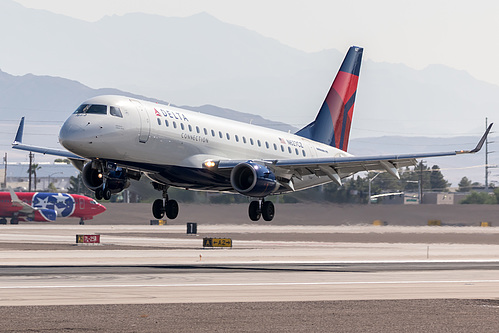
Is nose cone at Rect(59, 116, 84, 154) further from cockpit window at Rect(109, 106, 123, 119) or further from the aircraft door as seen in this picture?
the aircraft door

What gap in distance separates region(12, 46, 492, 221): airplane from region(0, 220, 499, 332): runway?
5.99 m

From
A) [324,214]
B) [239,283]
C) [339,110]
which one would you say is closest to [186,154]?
[239,283]

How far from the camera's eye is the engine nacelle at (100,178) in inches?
1905

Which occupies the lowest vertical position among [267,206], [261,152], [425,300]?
[425,300]

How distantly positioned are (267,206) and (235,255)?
1349 inches

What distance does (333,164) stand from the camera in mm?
52562

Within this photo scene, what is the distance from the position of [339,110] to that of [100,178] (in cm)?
2270

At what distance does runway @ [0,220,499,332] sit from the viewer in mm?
40844

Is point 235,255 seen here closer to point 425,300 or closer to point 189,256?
point 189,256

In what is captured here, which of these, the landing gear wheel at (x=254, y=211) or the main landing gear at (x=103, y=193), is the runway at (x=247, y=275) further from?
the main landing gear at (x=103, y=193)

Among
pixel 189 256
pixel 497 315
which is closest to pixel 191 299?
pixel 497 315

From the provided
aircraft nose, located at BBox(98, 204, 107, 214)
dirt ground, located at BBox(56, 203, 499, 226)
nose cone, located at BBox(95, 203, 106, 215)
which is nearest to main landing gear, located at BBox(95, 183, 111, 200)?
dirt ground, located at BBox(56, 203, 499, 226)

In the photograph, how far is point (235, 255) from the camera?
86.5 m

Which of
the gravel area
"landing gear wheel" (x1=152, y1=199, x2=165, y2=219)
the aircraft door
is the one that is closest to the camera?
the gravel area
